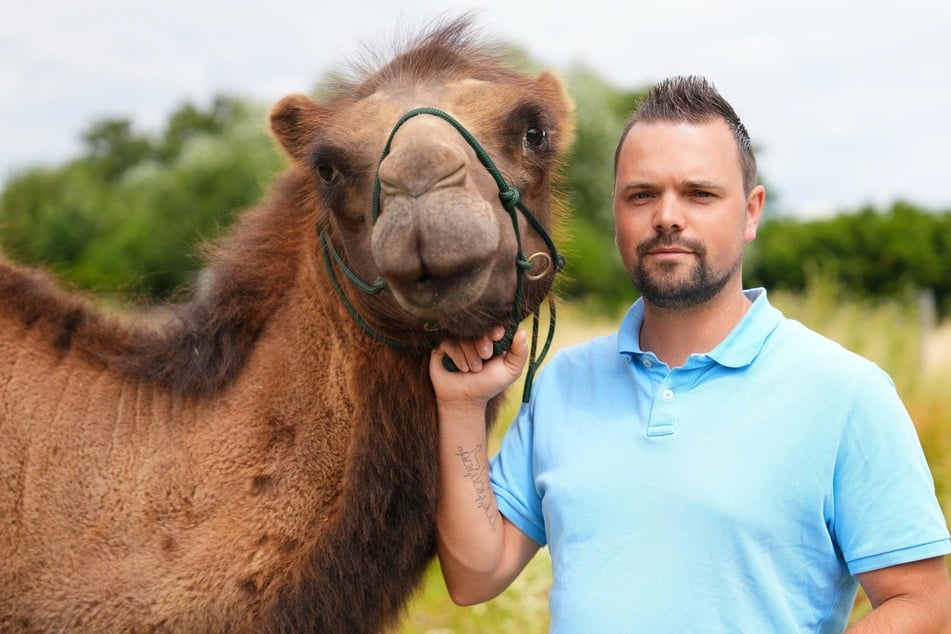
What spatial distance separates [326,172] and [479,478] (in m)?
1.36

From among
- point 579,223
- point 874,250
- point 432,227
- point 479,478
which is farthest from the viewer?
point 874,250

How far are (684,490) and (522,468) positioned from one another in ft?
2.73

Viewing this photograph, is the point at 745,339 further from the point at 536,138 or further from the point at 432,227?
the point at 432,227

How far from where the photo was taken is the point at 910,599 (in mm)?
2979

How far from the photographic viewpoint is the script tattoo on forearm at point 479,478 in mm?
3529

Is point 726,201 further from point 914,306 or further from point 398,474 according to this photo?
point 914,306

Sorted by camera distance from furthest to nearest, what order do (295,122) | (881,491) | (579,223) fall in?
(579,223)
(295,122)
(881,491)

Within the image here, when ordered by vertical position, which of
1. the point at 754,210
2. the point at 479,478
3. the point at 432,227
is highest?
the point at 432,227

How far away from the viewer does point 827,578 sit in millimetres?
3137

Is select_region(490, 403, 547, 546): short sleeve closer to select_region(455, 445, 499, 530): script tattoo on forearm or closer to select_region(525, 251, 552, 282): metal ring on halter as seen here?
select_region(455, 445, 499, 530): script tattoo on forearm

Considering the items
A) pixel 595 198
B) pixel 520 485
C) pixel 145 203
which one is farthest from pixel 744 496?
pixel 145 203

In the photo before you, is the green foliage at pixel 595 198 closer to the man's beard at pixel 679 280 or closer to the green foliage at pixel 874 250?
the green foliage at pixel 874 250

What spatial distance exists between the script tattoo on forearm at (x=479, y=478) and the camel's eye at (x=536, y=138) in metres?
1.25

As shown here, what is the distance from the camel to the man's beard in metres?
0.44
